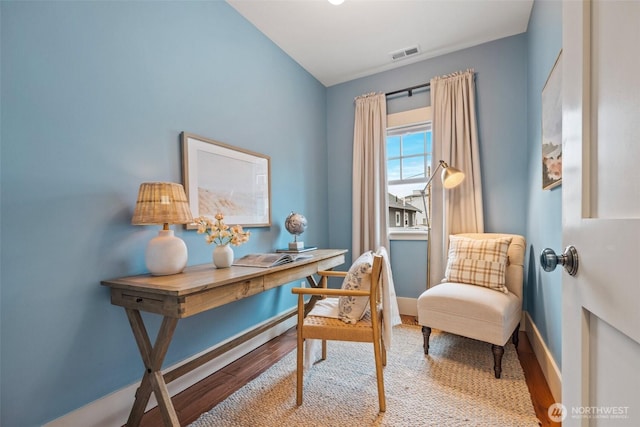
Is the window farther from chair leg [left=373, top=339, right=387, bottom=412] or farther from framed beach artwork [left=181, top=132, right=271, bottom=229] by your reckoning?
chair leg [left=373, top=339, right=387, bottom=412]

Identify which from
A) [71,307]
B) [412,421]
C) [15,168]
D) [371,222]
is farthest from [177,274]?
[371,222]

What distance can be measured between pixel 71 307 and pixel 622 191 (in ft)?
6.44

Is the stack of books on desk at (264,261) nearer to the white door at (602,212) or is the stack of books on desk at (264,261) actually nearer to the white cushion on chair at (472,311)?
the white cushion on chair at (472,311)

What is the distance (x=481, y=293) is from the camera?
2.01m

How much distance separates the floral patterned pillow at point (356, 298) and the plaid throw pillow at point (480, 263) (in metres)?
1.10

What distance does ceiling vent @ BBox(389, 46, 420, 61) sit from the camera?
278 centimetres

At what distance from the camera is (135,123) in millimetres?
1568

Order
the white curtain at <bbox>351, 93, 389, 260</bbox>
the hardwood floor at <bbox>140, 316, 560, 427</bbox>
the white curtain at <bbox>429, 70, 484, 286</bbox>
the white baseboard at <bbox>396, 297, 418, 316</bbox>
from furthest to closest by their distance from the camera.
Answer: the white curtain at <bbox>351, 93, 389, 260</bbox>, the white baseboard at <bbox>396, 297, 418, 316</bbox>, the white curtain at <bbox>429, 70, 484, 286</bbox>, the hardwood floor at <bbox>140, 316, 560, 427</bbox>

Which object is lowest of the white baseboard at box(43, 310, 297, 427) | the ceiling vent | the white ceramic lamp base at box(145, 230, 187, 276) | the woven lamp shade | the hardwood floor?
the hardwood floor

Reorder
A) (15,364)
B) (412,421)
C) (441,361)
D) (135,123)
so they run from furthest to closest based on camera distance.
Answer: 1. (441,361)
2. (135,123)
3. (412,421)
4. (15,364)

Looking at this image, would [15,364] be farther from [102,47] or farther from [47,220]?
[102,47]

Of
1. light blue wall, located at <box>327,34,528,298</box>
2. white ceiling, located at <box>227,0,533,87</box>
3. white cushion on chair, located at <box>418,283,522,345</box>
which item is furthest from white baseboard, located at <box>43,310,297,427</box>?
white ceiling, located at <box>227,0,533,87</box>

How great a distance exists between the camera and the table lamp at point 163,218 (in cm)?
141

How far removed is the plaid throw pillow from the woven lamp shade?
6.97ft
